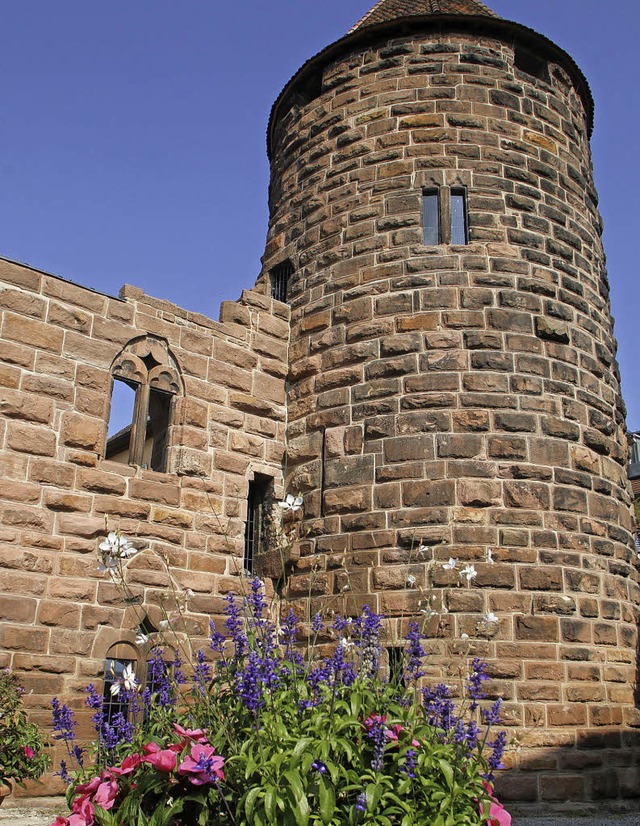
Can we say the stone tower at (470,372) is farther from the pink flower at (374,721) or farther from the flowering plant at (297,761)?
the pink flower at (374,721)

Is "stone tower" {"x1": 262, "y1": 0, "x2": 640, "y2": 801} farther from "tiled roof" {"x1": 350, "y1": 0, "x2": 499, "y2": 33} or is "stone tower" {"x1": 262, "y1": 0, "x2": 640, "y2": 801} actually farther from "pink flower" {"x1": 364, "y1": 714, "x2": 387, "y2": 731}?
"pink flower" {"x1": 364, "y1": 714, "x2": 387, "y2": 731}

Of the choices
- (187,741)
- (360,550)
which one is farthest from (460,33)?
(187,741)

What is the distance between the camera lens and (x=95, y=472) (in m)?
8.65

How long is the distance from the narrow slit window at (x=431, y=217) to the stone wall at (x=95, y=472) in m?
2.34

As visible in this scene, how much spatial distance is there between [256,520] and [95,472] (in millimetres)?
2344

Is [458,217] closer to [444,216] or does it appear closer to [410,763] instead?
[444,216]

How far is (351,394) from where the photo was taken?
982 cm

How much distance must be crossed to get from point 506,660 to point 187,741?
4.99 m

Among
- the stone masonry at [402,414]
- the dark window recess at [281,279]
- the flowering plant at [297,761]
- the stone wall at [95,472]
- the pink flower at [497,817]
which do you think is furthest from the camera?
the dark window recess at [281,279]

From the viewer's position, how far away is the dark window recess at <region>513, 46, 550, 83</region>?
11219 millimetres

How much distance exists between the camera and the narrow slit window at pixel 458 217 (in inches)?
396

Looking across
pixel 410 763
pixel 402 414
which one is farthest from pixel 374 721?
pixel 402 414

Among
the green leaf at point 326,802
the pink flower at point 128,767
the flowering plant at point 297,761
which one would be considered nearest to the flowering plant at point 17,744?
the flowering plant at point 297,761

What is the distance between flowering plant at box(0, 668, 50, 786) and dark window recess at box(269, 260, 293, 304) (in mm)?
5954
